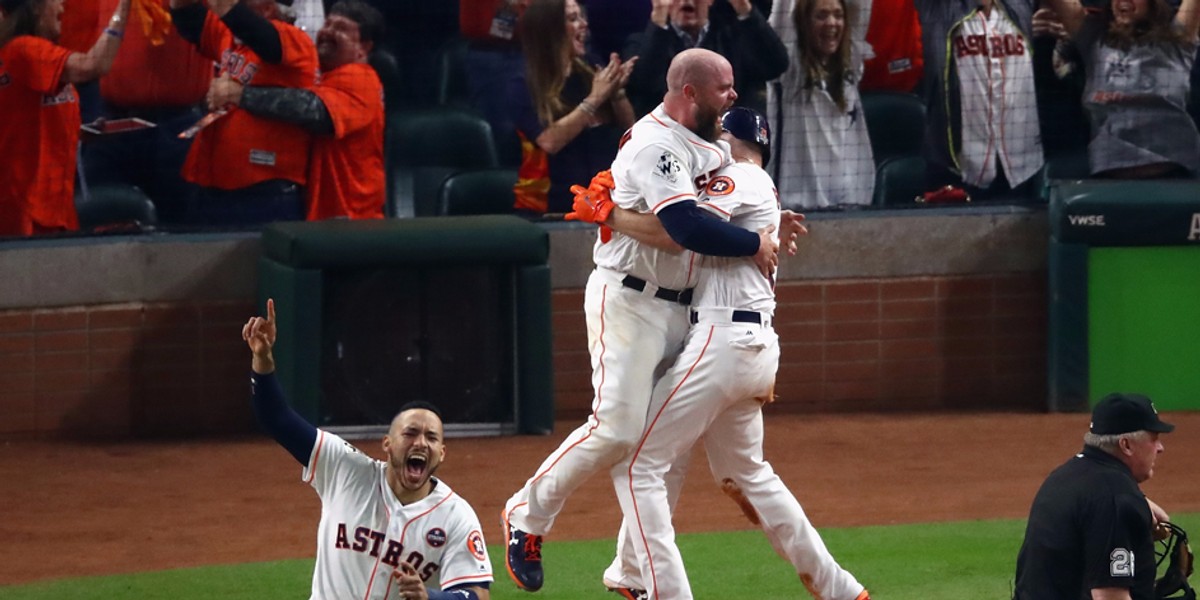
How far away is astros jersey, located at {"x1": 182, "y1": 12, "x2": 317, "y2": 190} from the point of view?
9.58 metres

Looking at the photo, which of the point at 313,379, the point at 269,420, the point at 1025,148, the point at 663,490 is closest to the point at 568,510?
the point at 313,379

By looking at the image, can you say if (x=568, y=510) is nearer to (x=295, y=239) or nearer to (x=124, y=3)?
(x=295, y=239)

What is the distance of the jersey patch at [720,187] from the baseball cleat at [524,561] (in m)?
1.31

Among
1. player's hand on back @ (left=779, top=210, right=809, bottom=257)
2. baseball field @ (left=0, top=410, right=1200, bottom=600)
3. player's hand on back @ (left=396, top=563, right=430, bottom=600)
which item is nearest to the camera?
player's hand on back @ (left=396, top=563, right=430, bottom=600)

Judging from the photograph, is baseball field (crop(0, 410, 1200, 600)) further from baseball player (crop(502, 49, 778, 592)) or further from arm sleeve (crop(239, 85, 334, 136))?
arm sleeve (crop(239, 85, 334, 136))

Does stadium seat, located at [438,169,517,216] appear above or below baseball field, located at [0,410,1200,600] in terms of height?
above

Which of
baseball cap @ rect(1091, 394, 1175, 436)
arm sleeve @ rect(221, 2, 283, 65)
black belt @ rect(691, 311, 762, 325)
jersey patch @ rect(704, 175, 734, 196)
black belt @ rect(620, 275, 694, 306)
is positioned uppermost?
arm sleeve @ rect(221, 2, 283, 65)

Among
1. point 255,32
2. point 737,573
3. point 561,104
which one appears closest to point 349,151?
point 255,32

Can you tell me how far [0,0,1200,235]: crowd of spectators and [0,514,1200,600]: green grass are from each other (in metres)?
3.17

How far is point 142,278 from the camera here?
9.73 metres

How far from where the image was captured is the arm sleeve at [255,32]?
9195 mm

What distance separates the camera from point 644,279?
616 cm

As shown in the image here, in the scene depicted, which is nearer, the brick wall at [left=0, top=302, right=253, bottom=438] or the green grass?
the green grass

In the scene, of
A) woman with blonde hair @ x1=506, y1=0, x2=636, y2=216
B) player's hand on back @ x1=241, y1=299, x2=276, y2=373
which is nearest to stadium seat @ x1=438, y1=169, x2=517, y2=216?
woman with blonde hair @ x1=506, y1=0, x2=636, y2=216
